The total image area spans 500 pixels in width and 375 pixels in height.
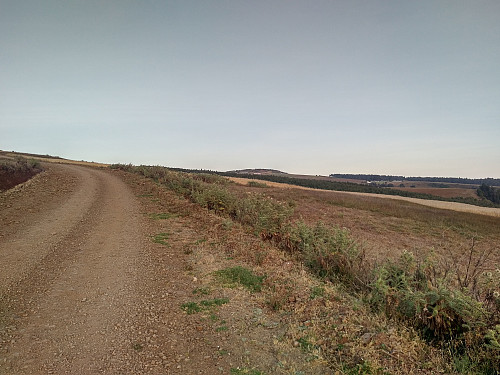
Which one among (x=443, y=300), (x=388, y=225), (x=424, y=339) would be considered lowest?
(x=388, y=225)

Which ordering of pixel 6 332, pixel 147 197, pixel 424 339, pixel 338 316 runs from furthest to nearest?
pixel 147 197
pixel 338 316
pixel 6 332
pixel 424 339

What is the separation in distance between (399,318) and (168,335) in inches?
140

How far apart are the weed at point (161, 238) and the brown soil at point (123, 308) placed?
0.21 meters

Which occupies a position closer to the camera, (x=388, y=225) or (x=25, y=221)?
(x=25, y=221)

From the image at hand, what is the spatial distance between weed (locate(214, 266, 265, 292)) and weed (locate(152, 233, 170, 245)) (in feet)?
9.93

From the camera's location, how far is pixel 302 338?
4148 millimetres

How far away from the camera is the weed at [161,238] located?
8.96 meters

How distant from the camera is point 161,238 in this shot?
9.36 meters

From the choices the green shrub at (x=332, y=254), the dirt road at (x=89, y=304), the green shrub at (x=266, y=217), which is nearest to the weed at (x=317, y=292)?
the green shrub at (x=332, y=254)

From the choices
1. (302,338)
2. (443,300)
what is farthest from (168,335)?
A: (443,300)

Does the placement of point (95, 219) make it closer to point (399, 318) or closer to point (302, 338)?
point (302, 338)

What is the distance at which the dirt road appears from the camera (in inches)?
146

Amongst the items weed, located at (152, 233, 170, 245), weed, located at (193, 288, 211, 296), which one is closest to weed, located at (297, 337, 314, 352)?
weed, located at (193, 288, 211, 296)

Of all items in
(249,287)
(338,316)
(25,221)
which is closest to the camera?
(338,316)
